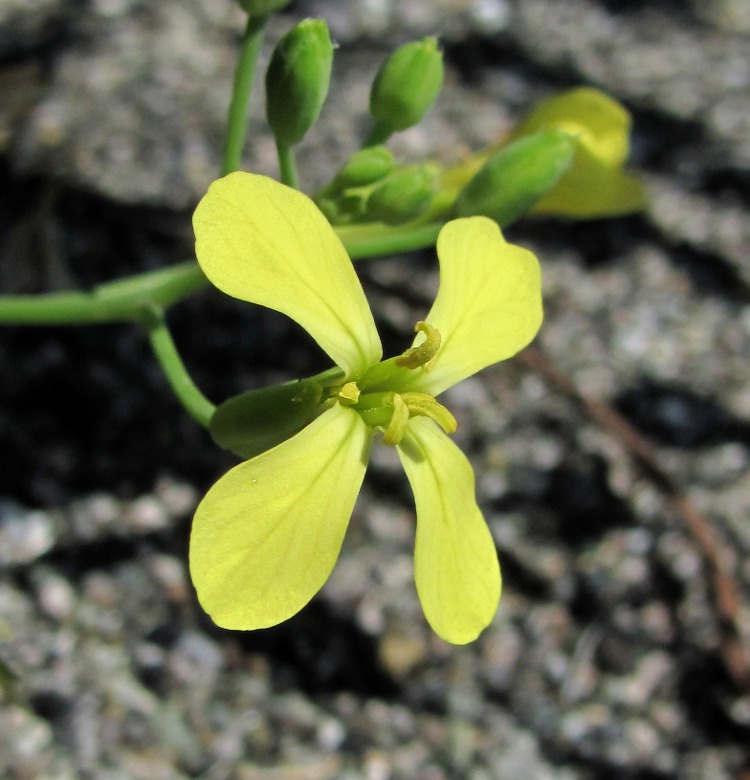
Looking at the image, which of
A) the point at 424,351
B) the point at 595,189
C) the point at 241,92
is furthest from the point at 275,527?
the point at 595,189

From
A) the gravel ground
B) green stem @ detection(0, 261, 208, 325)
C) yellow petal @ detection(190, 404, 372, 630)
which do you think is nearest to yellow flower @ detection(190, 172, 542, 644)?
yellow petal @ detection(190, 404, 372, 630)

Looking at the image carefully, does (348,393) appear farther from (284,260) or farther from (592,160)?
(592,160)

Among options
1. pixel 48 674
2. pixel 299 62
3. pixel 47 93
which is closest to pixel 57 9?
pixel 47 93

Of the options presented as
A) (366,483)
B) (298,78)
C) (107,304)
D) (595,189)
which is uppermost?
(298,78)

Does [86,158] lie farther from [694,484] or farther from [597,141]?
[694,484]

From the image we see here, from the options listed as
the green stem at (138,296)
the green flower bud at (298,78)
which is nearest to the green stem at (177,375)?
the green stem at (138,296)
